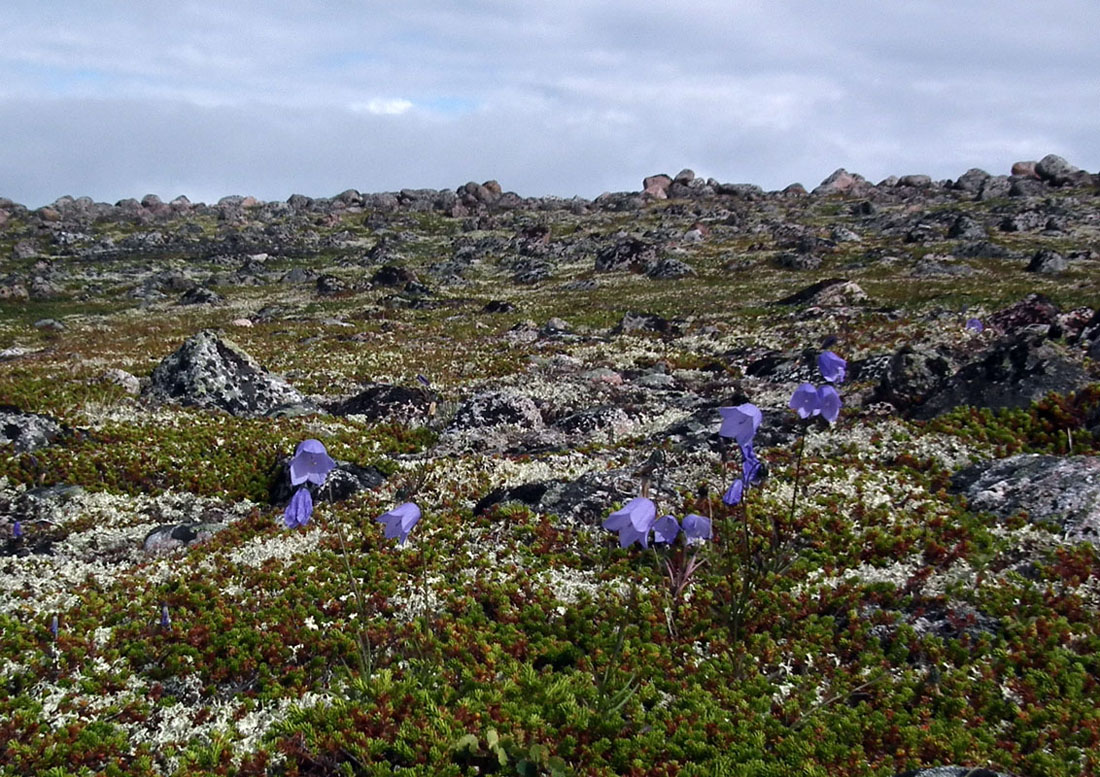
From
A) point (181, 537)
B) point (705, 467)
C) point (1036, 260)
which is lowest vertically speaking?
point (181, 537)

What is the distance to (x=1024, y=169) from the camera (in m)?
126

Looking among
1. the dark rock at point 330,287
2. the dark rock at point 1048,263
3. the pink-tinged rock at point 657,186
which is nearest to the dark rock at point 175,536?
the dark rock at point 330,287

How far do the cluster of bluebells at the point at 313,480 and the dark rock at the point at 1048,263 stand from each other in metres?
58.0

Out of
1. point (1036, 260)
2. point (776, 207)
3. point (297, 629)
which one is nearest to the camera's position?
point (297, 629)

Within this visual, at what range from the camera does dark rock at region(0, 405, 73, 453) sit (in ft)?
55.3

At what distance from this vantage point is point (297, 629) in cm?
959

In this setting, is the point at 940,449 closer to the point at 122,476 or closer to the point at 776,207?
the point at 122,476

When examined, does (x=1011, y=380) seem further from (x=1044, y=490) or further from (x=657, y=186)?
(x=657, y=186)

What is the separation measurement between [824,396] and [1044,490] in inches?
298

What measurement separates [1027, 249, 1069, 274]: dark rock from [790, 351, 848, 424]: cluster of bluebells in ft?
181

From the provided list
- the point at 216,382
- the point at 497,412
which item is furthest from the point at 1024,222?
the point at 216,382

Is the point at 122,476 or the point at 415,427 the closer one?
the point at 122,476

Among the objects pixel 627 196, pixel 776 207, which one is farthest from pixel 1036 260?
pixel 627 196

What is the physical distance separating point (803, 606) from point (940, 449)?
6624 millimetres
